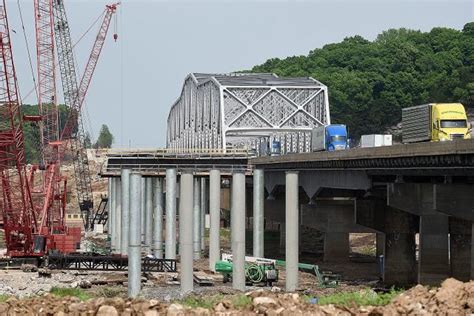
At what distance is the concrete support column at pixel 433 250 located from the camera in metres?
64.8

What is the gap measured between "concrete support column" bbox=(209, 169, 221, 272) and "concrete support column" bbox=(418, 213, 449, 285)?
2342cm

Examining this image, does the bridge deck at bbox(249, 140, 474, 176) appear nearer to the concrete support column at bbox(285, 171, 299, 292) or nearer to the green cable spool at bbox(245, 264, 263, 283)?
the concrete support column at bbox(285, 171, 299, 292)

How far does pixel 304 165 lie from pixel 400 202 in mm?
17919

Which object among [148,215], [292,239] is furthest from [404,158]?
[148,215]

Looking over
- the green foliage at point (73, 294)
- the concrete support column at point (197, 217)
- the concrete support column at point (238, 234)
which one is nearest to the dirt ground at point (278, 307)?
the green foliage at point (73, 294)

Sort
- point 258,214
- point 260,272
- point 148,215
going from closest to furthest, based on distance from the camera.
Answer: point 260,272 < point 258,214 < point 148,215

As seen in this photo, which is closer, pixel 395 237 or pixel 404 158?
pixel 404 158

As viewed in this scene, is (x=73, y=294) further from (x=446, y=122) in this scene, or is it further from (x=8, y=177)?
(x=8, y=177)

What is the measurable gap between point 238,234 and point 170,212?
1535cm

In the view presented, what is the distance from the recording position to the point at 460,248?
71.0m

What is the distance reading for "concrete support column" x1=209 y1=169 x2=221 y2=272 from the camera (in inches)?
3339

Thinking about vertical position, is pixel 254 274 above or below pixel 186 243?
below

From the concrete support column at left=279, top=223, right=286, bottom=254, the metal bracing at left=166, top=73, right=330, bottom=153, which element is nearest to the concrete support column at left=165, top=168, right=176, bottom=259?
A: the concrete support column at left=279, top=223, right=286, bottom=254

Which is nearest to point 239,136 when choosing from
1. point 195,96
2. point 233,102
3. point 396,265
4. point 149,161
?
point 233,102
